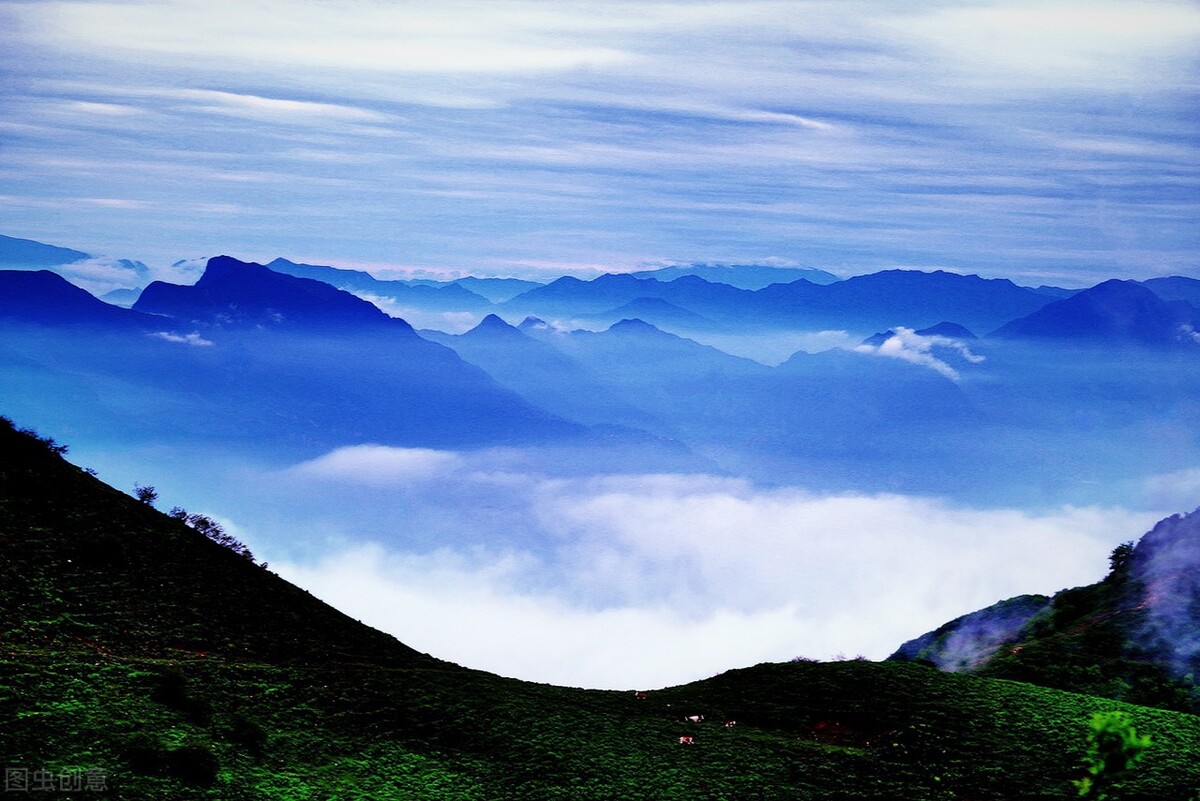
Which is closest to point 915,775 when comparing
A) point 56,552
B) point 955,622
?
point 56,552

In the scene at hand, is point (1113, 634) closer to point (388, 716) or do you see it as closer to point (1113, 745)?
point (1113, 745)

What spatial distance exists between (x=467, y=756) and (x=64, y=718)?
51.6 ft

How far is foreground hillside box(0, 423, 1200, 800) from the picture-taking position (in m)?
40.3

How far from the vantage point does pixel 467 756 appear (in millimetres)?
45656

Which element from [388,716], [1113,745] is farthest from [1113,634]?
[388,716]

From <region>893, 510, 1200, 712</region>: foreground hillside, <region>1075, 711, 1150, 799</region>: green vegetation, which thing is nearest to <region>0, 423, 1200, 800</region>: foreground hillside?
<region>1075, 711, 1150, 799</region>: green vegetation

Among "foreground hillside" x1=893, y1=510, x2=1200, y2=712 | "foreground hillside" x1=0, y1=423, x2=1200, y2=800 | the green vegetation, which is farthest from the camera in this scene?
"foreground hillside" x1=893, y1=510, x2=1200, y2=712

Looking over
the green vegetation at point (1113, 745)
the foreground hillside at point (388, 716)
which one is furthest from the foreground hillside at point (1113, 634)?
the green vegetation at point (1113, 745)

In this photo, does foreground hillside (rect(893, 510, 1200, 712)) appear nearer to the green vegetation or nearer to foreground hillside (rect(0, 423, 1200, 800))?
foreground hillside (rect(0, 423, 1200, 800))

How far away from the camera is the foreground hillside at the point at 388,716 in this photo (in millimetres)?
40344

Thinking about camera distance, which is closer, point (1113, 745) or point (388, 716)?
point (1113, 745)

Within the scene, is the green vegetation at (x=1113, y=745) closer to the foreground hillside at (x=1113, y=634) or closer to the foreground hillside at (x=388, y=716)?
the foreground hillside at (x=388, y=716)

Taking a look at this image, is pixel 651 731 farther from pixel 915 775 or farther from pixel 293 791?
pixel 293 791

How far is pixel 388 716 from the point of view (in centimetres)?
4812
